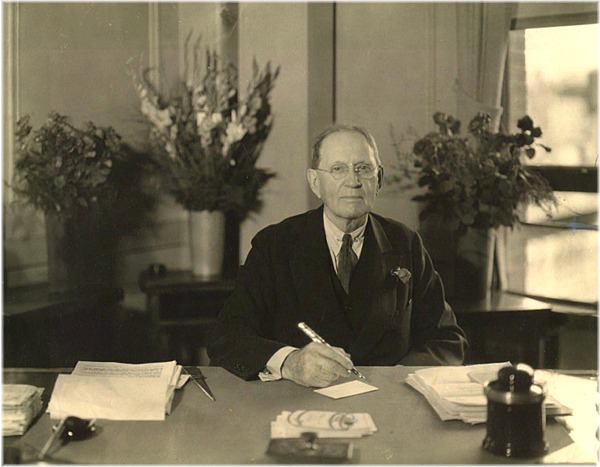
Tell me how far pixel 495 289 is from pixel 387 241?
954mm

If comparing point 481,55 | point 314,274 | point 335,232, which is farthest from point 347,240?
point 481,55

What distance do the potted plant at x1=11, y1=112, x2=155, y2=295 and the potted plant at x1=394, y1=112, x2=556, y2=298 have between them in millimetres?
1292

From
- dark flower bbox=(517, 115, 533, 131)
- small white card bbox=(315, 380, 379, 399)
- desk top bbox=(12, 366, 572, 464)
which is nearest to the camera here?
desk top bbox=(12, 366, 572, 464)

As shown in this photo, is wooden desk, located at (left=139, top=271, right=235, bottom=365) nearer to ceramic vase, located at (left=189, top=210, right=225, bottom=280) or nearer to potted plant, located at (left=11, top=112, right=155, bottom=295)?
ceramic vase, located at (left=189, top=210, right=225, bottom=280)

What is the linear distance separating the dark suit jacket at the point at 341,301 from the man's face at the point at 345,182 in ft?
0.26

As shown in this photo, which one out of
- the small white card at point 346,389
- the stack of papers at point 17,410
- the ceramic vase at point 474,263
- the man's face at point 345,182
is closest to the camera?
the stack of papers at point 17,410

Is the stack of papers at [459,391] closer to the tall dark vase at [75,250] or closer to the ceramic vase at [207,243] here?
the ceramic vase at [207,243]

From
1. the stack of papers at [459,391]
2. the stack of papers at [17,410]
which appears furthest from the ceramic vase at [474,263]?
the stack of papers at [17,410]

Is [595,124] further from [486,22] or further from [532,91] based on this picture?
[486,22]

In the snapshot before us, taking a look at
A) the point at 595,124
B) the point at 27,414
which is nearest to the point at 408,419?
the point at 27,414

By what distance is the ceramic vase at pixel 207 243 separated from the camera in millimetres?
3432

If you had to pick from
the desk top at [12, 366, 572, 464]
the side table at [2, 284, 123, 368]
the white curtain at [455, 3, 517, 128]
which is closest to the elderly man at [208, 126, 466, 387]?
the desk top at [12, 366, 572, 464]

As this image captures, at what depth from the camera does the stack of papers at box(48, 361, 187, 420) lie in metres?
1.83

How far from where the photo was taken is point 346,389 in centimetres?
204
